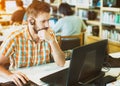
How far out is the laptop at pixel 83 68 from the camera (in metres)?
1.41

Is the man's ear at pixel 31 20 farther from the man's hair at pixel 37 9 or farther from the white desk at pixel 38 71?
the white desk at pixel 38 71

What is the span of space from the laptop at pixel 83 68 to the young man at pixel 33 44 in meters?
0.41

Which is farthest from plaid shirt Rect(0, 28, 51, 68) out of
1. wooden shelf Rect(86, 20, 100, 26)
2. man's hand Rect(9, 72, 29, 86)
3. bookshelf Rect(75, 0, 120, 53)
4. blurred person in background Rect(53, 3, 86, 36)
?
wooden shelf Rect(86, 20, 100, 26)

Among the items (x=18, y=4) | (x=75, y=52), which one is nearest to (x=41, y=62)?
(x=75, y=52)

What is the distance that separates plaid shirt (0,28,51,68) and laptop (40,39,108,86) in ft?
1.34

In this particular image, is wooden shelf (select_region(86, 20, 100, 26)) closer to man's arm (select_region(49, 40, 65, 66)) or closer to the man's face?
man's arm (select_region(49, 40, 65, 66))

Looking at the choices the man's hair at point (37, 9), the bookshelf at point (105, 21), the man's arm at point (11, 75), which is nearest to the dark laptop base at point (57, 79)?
the man's arm at point (11, 75)

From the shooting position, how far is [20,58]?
2111mm

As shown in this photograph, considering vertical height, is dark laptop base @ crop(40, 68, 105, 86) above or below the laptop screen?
below

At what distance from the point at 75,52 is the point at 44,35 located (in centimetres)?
74

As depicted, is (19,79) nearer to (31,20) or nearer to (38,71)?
(38,71)

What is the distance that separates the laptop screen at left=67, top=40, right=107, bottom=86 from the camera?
1.41 meters

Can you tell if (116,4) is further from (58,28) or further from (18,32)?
(18,32)

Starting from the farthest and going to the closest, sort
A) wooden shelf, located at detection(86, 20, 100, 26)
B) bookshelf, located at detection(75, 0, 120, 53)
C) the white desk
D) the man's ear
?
wooden shelf, located at detection(86, 20, 100, 26)
bookshelf, located at detection(75, 0, 120, 53)
the man's ear
the white desk
